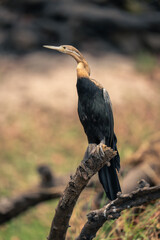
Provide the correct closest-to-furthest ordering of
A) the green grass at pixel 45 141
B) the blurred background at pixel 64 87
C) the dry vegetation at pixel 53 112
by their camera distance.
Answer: the blurred background at pixel 64 87
the green grass at pixel 45 141
the dry vegetation at pixel 53 112

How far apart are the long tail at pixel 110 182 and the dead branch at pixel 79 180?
0.06 metres

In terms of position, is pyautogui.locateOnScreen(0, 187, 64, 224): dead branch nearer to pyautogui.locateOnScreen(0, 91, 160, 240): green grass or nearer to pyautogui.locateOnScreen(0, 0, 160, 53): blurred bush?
pyautogui.locateOnScreen(0, 91, 160, 240): green grass

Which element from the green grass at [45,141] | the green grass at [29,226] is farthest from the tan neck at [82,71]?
the green grass at [45,141]

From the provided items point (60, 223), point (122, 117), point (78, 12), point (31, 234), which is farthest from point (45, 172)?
point (78, 12)

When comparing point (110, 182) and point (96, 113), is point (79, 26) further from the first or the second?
point (110, 182)

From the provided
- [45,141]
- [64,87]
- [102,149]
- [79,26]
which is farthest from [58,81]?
[102,149]

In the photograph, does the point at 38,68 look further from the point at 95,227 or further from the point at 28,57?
the point at 95,227

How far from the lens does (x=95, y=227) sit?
1.37m

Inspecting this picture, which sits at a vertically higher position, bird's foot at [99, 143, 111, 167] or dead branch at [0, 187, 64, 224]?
bird's foot at [99, 143, 111, 167]

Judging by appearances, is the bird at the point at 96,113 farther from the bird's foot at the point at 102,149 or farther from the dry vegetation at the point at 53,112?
the dry vegetation at the point at 53,112

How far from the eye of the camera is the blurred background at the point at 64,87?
10.8 feet

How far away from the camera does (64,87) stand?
5344 mm

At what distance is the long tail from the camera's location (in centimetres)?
135

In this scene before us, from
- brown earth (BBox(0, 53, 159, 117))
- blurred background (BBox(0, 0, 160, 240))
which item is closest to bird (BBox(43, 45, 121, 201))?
blurred background (BBox(0, 0, 160, 240))
